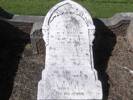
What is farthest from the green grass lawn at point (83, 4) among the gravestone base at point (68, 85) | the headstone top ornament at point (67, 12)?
the gravestone base at point (68, 85)

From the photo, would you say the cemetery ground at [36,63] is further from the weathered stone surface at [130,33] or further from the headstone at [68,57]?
the headstone at [68,57]

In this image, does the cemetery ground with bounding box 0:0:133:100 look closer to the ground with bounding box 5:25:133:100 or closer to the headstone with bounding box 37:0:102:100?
the ground with bounding box 5:25:133:100

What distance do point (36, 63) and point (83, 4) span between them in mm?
2742

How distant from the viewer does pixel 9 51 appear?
1163 cm

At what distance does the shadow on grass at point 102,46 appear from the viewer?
11.1 metres

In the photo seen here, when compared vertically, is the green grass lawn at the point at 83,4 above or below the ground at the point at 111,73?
above

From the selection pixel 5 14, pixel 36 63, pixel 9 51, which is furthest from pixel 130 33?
pixel 5 14

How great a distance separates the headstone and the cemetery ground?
26.3 inches

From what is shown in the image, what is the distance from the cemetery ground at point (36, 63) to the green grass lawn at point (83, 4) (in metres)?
0.03

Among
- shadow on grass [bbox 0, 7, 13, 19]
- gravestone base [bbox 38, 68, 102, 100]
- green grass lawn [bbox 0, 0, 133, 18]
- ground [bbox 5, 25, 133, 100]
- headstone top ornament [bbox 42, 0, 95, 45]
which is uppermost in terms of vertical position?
headstone top ornament [bbox 42, 0, 95, 45]

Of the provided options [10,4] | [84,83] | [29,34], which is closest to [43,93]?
[84,83]

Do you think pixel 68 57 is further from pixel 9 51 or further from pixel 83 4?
pixel 83 4

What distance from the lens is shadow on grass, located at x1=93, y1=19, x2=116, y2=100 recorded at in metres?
11.1

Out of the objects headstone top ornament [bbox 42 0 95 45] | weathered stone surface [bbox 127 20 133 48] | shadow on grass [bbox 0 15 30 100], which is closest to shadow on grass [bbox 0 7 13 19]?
shadow on grass [bbox 0 15 30 100]
